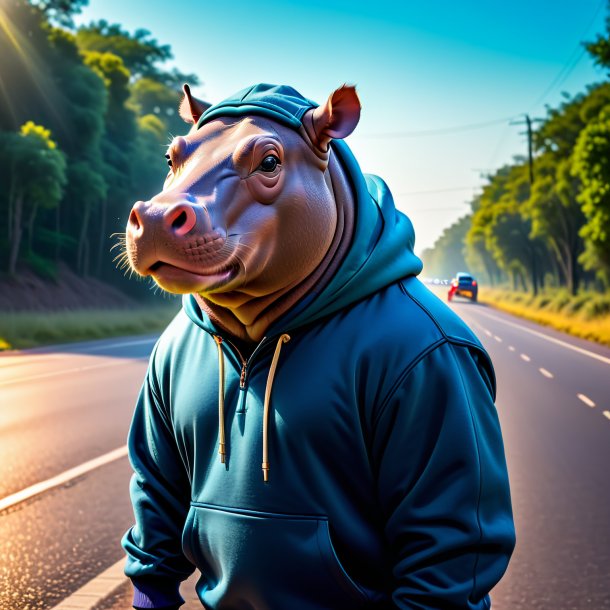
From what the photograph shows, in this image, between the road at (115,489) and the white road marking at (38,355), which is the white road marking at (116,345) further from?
the road at (115,489)

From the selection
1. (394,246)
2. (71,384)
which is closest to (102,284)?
(71,384)

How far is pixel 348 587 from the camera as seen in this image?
181cm

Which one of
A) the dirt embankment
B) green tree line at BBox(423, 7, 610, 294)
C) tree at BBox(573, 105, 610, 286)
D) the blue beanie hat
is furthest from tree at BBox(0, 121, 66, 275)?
the blue beanie hat

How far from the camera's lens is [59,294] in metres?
39.0

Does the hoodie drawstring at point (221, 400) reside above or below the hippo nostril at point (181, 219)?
below

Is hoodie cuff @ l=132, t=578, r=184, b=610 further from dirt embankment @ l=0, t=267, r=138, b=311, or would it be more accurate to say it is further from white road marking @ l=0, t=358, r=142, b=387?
dirt embankment @ l=0, t=267, r=138, b=311

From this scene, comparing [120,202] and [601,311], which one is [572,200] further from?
[120,202]

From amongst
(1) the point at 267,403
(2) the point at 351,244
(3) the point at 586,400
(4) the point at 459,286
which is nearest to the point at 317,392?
(1) the point at 267,403

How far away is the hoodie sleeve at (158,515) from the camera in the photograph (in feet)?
6.97

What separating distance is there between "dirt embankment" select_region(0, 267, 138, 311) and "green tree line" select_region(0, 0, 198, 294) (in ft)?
2.34

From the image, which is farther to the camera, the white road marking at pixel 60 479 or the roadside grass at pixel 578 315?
the roadside grass at pixel 578 315

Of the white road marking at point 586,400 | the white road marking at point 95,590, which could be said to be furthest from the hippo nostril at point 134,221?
the white road marking at point 586,400

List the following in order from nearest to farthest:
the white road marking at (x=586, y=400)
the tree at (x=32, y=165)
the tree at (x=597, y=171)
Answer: the white road marking at (x=586, y=400)
the tree at (x=597, y=171)
the tree at (x=32, y=165)

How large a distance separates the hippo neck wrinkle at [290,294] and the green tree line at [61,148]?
31498 millimetres
